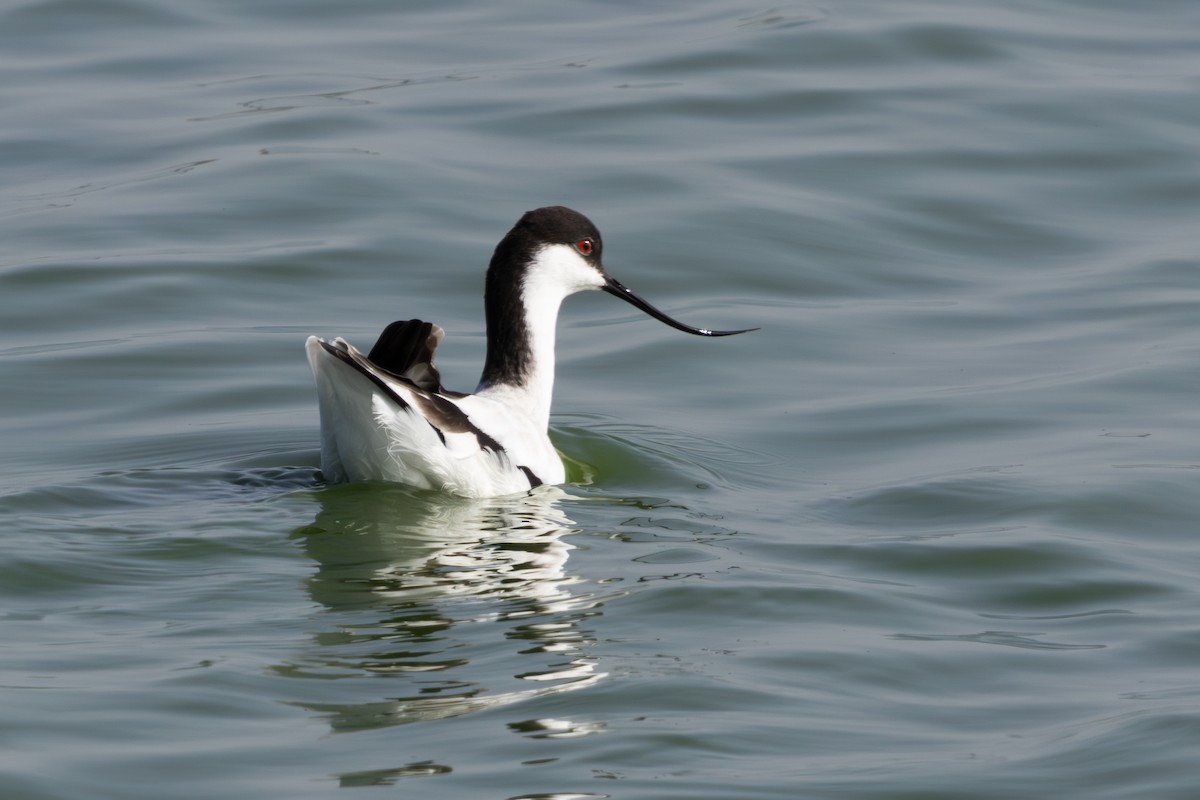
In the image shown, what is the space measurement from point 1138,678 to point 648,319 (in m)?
6.24

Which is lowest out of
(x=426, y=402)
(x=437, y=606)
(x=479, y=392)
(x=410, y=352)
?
(x=437, y=606)

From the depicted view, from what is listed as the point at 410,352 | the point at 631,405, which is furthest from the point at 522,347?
the point at 631,405

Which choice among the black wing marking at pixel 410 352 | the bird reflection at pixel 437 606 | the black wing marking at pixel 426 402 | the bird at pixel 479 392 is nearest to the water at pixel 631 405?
the bird reflection at pixel 437 606

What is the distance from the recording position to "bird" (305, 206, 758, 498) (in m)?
8.07

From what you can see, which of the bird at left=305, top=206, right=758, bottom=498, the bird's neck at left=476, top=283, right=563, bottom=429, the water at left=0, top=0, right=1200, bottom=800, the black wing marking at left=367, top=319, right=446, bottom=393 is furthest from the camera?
the bird's neck at left=476, top=283, right=563, bottom=429

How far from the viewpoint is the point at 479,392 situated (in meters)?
9.41

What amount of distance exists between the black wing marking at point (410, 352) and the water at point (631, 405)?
1.75 feet

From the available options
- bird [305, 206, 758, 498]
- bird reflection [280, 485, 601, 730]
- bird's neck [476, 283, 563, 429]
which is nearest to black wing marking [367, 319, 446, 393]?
bird [305, 206, 758, 498]

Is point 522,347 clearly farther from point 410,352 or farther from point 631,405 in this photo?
point 631,405

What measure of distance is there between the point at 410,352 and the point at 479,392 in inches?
36.8

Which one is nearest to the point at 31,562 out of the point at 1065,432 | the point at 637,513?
the point at 637,513

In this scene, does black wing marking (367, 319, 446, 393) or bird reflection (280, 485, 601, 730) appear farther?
black wing marking (367, 319, 446, 393)

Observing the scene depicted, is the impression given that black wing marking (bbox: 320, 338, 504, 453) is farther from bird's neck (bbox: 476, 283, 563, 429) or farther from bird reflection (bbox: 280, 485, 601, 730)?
bird's neck (bbox: 476, 283, 563, 429)

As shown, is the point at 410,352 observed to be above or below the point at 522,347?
above
